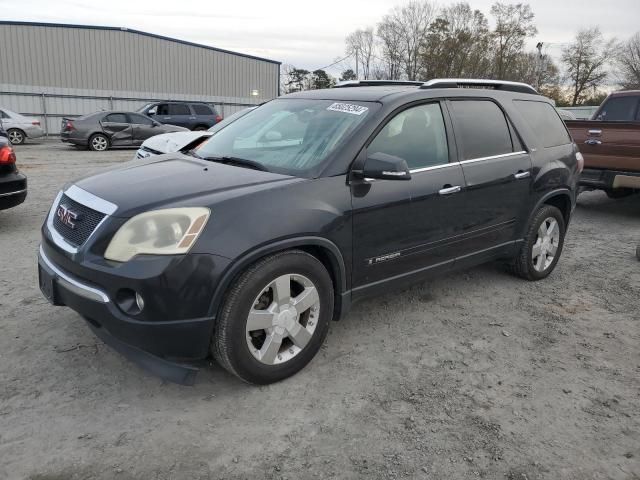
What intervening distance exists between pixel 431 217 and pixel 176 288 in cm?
190

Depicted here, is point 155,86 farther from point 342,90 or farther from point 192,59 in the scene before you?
point 342,90

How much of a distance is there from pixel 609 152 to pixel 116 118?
48.3 feet

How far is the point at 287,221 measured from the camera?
2945 millimetres

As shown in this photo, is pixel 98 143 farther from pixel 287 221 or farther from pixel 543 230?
pixel 287 221

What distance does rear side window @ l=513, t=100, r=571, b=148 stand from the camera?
4.77 m

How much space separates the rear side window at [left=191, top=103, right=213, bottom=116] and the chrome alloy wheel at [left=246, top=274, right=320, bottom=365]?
18.6 metres

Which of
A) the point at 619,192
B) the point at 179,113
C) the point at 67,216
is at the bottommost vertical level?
the point at 619,192

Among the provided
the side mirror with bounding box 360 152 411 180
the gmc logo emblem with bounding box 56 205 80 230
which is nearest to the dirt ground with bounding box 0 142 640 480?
the gmc logo emblem with bounding box 56 205 80 230

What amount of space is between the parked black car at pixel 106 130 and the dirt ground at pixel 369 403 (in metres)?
13.9

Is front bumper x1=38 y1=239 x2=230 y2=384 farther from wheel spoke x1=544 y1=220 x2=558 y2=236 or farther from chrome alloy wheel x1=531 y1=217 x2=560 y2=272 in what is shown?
wheel spoke x1=544 y1=220 x2=558 y2=236

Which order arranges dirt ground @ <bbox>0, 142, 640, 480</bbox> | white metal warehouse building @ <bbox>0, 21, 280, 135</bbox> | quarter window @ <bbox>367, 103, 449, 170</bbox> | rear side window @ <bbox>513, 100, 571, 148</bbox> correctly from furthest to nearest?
white metal warehouse building @ <bbox>0, 21, 280, 135</bbox>, rear side window @ <bbox>513, 100, 571, 148</bbox>, quarter window @ <bbox>367, 103, 449, 170</bbox>, dirt ground @ <bbox>0, 142, 640, 480</bbox>

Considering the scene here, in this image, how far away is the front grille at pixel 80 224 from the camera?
2.90 meters

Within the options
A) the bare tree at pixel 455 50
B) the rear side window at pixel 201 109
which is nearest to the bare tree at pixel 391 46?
the bare tree at pixel 455 50

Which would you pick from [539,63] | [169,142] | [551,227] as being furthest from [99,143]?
[539,63]
